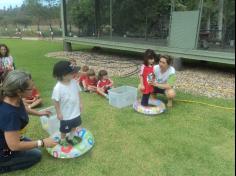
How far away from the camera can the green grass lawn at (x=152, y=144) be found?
2814mm

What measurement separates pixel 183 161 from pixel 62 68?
173 centimetres

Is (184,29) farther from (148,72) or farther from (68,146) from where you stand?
(68,146)

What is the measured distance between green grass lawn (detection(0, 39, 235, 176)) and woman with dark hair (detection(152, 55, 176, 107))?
0.30 m

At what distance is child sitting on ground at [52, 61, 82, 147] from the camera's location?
9.25ft

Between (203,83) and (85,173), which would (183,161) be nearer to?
(85,173)

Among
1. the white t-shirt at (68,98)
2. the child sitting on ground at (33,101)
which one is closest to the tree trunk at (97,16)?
the child sitting on ground at (33,101)

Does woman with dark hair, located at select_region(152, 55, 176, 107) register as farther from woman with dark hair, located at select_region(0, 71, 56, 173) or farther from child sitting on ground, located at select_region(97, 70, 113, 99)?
woman with dark hair, located at select_region(0, 71, 56, 173)

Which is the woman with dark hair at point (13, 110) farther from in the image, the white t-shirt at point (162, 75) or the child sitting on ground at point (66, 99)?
the white t-shirt at point (162, 75)

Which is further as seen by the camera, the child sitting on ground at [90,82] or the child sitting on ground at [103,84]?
the child sitting on ground at [90,82]

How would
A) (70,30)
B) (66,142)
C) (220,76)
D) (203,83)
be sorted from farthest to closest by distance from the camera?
(70,30) < (220,76) < (203,83) < (66,142)

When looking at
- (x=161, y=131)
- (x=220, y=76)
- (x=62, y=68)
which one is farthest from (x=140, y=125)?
(x=220, y=76)

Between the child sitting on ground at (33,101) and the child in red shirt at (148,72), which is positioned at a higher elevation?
the child in red shirt at (148,72)

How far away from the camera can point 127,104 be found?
15.4ft

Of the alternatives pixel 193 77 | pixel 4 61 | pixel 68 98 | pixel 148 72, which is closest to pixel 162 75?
pixel 148 72
